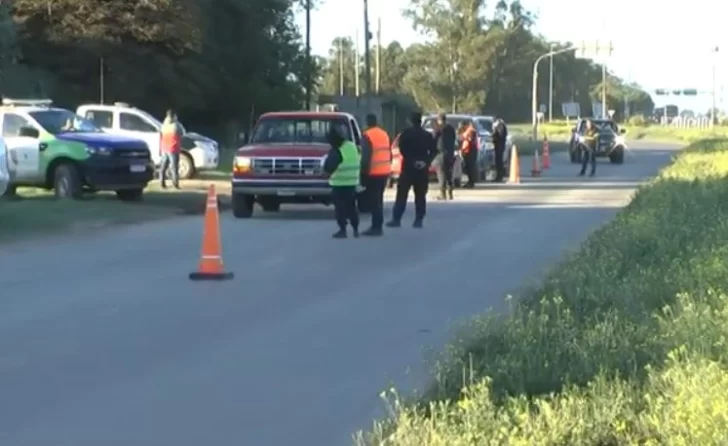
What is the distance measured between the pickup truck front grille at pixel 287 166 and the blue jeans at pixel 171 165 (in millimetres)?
6902

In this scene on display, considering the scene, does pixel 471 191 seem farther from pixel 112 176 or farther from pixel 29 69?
pixel 29 69

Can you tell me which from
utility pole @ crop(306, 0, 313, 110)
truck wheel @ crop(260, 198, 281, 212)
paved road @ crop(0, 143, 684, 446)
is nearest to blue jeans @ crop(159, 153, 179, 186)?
truck wheel @ crop(260, 198, 281, 212)

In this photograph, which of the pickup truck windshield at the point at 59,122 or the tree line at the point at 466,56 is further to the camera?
the tree line at the point at 466,56

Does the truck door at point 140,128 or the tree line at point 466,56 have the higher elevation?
the tree line at point 466,56

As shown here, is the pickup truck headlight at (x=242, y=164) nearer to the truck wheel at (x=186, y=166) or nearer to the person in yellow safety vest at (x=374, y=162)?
the person in yellow safety vest at (x=374, y=162)

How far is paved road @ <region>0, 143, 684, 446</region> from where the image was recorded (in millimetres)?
8828

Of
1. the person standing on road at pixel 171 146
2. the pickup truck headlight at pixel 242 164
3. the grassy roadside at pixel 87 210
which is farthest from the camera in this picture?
the person standing on road at pixel 171 146

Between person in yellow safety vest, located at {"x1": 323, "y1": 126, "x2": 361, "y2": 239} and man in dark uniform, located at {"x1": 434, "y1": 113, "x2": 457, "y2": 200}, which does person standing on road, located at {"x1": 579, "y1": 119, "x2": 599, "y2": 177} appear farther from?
person in yellow safety vest, located at {"x1": 323, "y1": 126, "x2": 361, "y2": 239}

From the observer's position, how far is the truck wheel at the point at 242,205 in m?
25.4

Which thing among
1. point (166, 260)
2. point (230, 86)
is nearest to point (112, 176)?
point (166, 260)

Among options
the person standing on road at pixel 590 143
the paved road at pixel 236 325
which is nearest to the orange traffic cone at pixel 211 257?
the paved road at pixel 236 325

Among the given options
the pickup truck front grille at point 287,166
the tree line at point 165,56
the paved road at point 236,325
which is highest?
the tree line at point 165,56

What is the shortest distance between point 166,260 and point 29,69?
33302 mm

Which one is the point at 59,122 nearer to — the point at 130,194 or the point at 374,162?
the point at 130,194
